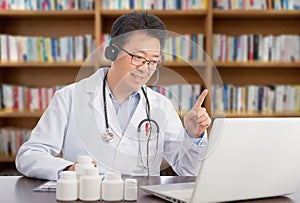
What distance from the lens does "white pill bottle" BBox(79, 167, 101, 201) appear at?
132 cm

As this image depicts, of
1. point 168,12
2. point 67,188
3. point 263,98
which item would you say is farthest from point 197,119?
point 263,98

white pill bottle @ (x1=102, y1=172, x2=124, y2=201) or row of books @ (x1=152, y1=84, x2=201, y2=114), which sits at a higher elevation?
row of books @ (x1=152, y1=84, x2=201, y2=114)

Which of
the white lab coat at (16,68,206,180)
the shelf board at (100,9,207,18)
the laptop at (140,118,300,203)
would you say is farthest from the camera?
the shelf board at (100,9,207,18)

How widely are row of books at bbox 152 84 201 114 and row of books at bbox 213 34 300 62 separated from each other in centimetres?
215

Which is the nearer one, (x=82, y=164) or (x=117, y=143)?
(x=82, y=164)

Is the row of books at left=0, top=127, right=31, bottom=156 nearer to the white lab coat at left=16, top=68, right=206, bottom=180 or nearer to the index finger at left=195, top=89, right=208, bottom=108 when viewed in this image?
the white lab coat at left=16, top=68, right=206, bottom=180

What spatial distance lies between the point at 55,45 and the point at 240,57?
1.32 m

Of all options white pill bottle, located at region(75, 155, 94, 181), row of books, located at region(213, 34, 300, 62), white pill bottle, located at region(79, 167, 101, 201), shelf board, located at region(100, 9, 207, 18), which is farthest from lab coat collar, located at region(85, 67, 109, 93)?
row of books, located at region(213, 34, 300, 62)

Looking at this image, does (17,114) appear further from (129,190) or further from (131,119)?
(129,190)

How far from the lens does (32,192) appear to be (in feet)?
4.75

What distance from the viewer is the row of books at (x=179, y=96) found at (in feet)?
4.99

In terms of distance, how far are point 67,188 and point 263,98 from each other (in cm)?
268

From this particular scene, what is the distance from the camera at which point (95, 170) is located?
1329 millimetres

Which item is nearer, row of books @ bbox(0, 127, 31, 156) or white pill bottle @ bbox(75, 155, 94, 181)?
white pill bottle @ bbox(75, 155, 94, 181)
